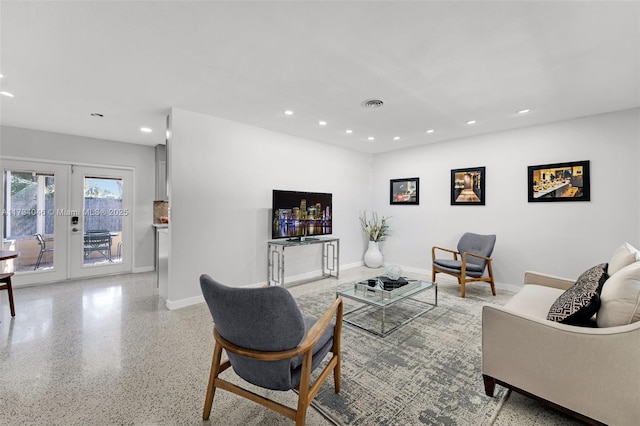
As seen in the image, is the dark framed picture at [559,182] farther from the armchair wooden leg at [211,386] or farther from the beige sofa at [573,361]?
the armchair wooden leg at [211,386]

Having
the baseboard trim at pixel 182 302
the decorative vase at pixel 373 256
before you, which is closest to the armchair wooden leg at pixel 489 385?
the baseboard trim at pixel 182 302

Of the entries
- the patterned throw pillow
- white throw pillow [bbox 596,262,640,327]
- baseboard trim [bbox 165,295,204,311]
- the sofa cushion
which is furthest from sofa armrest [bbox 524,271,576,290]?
baseboard trim [bbox 165,295,204,311]

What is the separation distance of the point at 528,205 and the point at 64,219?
760 centimetres

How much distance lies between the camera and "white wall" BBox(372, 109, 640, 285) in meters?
3.60

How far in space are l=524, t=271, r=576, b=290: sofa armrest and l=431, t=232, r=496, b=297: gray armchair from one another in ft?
3.27

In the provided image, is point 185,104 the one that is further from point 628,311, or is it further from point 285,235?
point 628,311

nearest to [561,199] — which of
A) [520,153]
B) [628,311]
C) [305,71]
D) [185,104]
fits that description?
[520,153]

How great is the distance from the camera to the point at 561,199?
13.1 feet

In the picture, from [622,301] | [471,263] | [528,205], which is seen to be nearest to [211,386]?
[622,301]

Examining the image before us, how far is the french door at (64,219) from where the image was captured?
14.6 feet

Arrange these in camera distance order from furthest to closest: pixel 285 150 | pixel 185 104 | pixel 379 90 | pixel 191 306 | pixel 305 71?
1. pixel 285 150
2. pixel 191 306
3. pixel 185 104
4. pixel 379 90
5. pixel 305 71

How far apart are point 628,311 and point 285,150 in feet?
14.0

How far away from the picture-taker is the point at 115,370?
2.23 metres

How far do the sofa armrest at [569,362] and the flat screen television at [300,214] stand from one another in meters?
3.17
